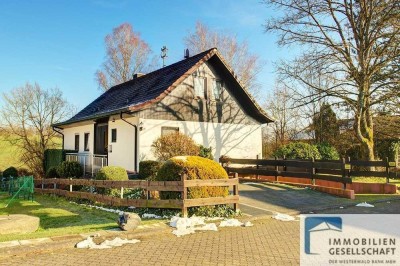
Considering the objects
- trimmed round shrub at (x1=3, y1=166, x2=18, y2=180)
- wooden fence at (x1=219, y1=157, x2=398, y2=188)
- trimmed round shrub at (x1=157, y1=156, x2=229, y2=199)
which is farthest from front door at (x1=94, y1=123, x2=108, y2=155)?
trimmed round shrub at (x1=157, y1=156, x2=229, y2=199)

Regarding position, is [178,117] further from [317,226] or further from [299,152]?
[317,226]

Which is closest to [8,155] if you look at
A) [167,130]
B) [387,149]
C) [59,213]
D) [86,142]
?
[86,142]

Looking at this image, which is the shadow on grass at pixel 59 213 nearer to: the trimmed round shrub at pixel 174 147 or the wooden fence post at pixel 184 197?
the wooden fence post at pixel 184 197

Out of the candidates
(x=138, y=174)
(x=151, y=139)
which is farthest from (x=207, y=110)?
(x=138, y=174)

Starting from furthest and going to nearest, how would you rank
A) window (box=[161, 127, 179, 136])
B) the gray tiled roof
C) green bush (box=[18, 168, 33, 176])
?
green bush (box=[18, 168, 33, 176]), the gray tiled roof, window (box=[161, 127, 179, 136])

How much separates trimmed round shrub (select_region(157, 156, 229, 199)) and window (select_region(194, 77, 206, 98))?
401 inches

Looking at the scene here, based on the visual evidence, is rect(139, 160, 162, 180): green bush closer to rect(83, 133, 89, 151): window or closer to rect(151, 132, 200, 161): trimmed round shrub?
rect(151, 132, 200, 161): trimmed round shrub

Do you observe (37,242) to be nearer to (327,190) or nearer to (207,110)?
(327,190)

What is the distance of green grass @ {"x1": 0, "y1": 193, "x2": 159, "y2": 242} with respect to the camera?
316 inches

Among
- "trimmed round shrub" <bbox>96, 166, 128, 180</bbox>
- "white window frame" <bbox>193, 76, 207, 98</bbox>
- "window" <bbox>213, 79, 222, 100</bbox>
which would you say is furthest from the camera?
"window" <bbox>213, 79, 222, 100</bbox>

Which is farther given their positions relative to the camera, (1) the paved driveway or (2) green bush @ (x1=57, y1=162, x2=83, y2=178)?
(2) green bush @ (x1=57, y1=162, x2=83, y2=178)

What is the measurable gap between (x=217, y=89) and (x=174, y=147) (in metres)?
6.71

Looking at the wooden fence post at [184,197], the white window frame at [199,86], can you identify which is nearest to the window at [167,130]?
the white window frame at [199,86]

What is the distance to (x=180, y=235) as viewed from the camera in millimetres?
8016
